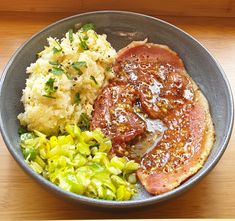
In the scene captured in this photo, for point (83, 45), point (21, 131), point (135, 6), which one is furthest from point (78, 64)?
point (135, 6)

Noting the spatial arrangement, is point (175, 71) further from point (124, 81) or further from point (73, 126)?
point (73, 126)

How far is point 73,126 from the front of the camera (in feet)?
5.29

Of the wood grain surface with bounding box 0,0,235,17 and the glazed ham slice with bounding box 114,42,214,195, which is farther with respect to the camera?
the wood grain surface with bounding box 0,0,235,17

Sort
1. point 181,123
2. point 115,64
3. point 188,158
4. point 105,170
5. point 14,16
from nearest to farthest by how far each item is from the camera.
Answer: point 105,170 → point 188,158 → point 181,123 → point 115,64 → point 14,16

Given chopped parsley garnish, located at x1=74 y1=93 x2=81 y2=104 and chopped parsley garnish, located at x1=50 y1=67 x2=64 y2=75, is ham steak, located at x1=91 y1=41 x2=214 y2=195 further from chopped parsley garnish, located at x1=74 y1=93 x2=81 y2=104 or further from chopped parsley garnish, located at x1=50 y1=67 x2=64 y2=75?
chopped parsley garnish, located at x1=50 y1=67 x2=64 y2=75

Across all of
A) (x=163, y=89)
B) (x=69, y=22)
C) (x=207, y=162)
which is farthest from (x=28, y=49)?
(x=207, y=162)

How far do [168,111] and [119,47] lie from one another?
0.43 meters

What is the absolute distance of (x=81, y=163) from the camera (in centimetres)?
149

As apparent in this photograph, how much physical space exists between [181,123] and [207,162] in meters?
0.22

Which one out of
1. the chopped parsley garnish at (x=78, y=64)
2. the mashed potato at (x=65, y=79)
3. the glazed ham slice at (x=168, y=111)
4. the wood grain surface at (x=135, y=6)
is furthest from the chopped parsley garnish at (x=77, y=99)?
the wood grain surface at (x=135, y=6)

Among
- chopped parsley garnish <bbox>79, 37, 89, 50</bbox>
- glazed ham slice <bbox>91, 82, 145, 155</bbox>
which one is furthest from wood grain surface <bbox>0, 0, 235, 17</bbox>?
glazed ham slice <bbox>91, 82, 145, 155</bbox>

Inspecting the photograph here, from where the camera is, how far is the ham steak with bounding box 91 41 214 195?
1563 millimetres

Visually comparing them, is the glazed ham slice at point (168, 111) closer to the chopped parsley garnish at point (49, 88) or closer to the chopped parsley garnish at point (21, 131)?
the chopped parsley garnish at point (49, 88)

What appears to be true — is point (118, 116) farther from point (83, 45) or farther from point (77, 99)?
point (83, 45)
